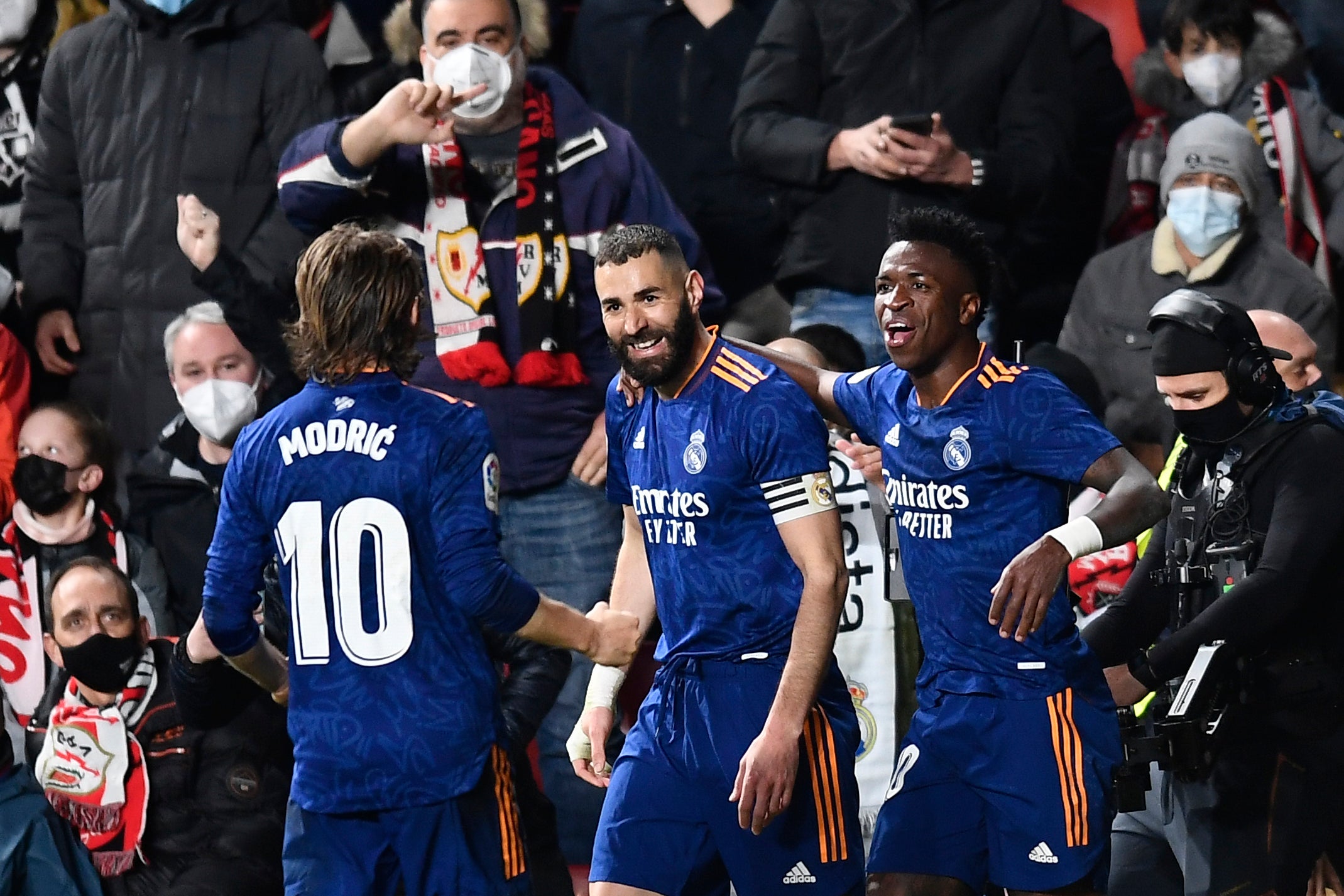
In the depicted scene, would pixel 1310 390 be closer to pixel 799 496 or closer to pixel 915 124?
pixel 915 124

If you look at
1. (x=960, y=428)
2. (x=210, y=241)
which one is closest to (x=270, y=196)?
(x=210, y=241)

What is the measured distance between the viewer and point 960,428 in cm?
462

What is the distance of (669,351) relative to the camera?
450 cm

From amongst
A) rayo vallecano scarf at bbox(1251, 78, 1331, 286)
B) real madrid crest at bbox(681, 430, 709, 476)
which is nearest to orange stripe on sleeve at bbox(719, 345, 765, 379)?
real madrid crest at bbox(681, 430, 709, 476)

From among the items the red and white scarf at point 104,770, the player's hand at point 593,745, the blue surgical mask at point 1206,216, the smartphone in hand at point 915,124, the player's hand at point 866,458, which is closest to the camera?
the player's hand at point 593,745

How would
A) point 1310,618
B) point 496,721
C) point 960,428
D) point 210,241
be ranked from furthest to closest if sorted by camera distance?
point 210,241 → point 1310,618 → point 960,428 → point 496,721

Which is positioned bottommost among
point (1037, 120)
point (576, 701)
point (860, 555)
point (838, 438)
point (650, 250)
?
point (576, 701)

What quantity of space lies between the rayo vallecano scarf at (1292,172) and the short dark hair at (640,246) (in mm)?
3307

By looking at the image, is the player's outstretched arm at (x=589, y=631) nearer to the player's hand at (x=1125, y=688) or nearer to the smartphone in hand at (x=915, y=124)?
the player's hand at (x=1125, y=688)

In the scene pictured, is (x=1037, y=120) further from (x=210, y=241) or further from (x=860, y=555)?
(x=210, y=241)

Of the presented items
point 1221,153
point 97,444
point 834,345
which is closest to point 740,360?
point 834,345

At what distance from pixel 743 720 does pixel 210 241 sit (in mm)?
2984

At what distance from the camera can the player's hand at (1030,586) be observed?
4.20m

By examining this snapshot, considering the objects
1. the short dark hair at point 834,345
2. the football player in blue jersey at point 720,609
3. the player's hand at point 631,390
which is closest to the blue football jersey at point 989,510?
the football player in blue jersey at point 720,609
